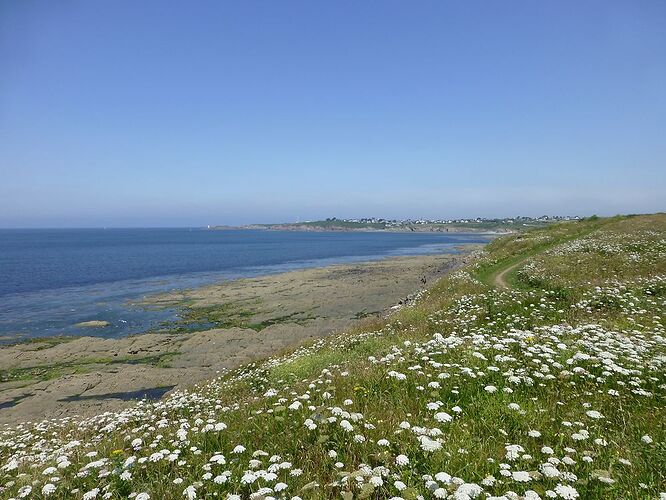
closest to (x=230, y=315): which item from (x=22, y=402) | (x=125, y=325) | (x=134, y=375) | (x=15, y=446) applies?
(x=125, y=325)

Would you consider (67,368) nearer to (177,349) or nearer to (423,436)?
(177,349)

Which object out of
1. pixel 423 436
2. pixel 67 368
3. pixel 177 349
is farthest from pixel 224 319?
pixel 423 436

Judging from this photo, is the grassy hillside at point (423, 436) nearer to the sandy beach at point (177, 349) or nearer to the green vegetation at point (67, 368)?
the sandy beach at point (177, 349)

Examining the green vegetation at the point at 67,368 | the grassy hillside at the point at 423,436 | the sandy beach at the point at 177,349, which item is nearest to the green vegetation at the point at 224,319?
the sandy beach at the point at 177,349

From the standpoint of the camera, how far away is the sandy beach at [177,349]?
21031 millimetres

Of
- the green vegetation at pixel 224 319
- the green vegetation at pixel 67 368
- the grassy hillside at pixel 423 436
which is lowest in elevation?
the green vegetation at pixel 67 368

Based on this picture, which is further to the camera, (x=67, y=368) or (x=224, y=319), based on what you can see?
(x=224, y=319)

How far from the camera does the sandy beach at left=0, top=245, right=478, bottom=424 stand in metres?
21.0

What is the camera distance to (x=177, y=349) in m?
28.6

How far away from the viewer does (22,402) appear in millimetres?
20422

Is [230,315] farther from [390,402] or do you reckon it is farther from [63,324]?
[390,402]

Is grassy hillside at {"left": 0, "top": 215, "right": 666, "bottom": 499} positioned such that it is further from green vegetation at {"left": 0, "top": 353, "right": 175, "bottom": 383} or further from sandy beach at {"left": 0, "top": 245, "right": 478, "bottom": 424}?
green vegetation at {"left": 0, "top": 353, "right": 175, "bottom": 383}

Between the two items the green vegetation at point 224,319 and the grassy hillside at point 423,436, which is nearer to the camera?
the grassy hillside at point 423,436

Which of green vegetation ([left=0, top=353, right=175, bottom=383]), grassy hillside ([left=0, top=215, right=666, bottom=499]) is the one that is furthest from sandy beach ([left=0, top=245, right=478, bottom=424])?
grassy hillside ([left=0, top=215, right=666, bottom=499])
